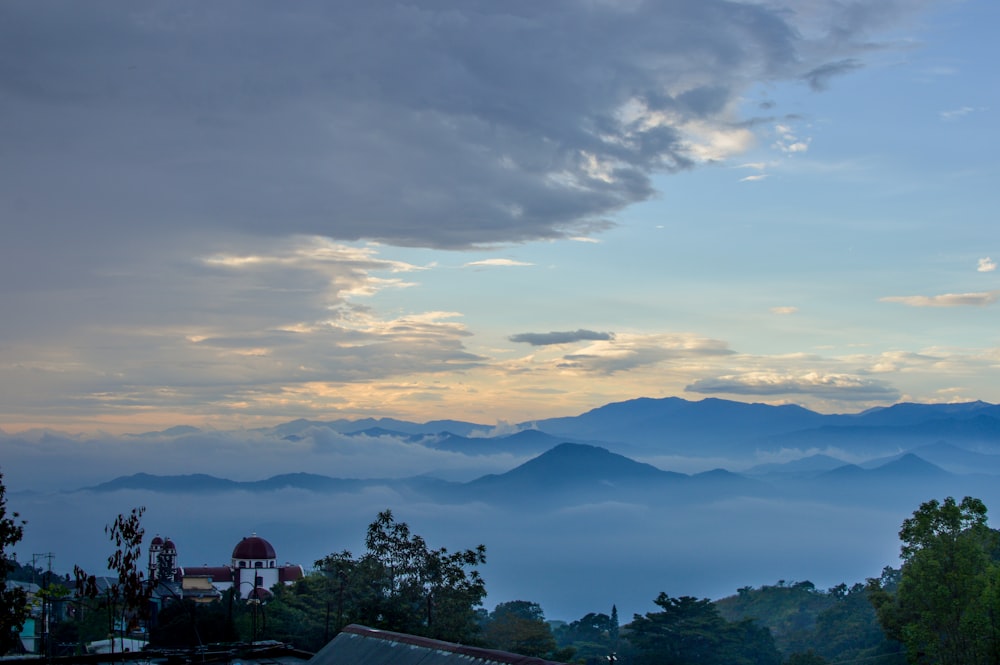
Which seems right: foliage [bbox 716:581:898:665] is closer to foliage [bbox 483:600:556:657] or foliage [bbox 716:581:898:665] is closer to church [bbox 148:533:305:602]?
foliage [bbox 483:600:556:657]

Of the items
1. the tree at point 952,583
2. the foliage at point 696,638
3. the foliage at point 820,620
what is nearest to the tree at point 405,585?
the tree at point 952,583

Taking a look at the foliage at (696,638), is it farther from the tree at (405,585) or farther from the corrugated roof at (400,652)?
the corrugated roof at (400,652)

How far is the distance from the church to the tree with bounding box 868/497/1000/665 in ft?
268

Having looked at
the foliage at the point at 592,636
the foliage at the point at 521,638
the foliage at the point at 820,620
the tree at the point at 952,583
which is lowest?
the foliage at the point at 592,636

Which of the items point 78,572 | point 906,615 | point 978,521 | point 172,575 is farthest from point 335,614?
point 172,575

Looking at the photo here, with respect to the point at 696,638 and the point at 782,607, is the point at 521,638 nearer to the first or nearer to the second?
the point at 696,638

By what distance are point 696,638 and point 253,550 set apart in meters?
54.5

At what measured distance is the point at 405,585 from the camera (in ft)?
143

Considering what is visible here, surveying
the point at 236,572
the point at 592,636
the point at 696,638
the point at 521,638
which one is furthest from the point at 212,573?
the point at 696,638

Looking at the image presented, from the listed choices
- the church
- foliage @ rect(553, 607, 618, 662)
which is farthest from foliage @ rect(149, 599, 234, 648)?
foliage @ rect(553, 607, 618, 662)

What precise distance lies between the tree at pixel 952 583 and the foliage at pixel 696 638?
170 ft

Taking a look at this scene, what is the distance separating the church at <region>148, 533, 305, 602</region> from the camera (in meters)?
109

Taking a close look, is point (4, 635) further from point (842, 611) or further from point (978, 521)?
point (842, 611)

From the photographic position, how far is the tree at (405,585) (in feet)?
139
